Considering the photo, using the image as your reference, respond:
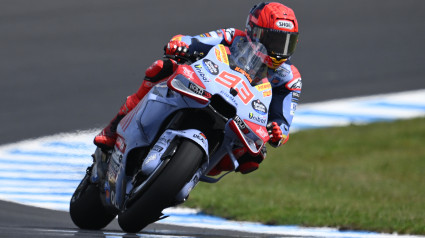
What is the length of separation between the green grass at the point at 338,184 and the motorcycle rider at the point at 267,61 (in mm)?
1993

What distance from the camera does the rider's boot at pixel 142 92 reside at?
6.33 metres

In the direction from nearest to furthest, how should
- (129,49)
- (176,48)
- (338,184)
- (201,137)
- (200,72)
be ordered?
(201,137) → (200,72) → (176,48) → (338,184) → (129,49)

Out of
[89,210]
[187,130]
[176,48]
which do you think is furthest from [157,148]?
[89,210]

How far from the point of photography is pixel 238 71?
5945 mm

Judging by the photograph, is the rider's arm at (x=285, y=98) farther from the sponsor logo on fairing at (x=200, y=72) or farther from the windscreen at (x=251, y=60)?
the sponsor logo on fairing at (x=200, y=72)

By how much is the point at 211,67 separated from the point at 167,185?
87cm

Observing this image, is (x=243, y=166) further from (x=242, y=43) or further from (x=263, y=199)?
(x=263, y=199)

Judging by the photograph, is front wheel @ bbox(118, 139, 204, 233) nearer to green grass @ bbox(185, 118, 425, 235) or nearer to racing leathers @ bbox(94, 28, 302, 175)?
racing leathers @ bbox(94, 28, 302, 175)

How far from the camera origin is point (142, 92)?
6.50 meters

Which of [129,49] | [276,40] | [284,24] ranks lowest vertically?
[129,49]

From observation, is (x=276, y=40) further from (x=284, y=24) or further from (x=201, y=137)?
(x=201, y=137)

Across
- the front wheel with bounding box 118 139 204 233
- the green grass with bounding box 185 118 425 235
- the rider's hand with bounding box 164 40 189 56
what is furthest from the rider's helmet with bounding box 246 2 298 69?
the green grass with bounding box 185 118 425 235

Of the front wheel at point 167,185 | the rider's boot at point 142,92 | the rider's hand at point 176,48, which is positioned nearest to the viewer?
the front wheel at point 167,185

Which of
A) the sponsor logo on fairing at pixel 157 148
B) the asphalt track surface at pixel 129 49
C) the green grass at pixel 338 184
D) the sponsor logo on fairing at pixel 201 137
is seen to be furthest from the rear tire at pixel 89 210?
Answer: the asphalt track surface at pixel 129 49
